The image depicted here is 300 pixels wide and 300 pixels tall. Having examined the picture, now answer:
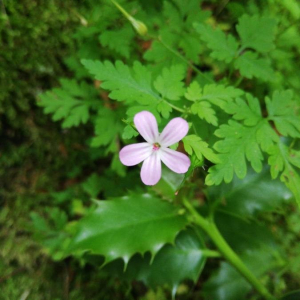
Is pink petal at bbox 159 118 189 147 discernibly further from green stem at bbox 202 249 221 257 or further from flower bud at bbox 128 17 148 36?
green stem at bbox 202 249 221 257

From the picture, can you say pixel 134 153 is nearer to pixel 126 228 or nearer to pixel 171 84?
pixel 171 84

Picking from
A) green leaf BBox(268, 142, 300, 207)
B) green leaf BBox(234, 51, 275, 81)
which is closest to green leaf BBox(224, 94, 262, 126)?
green leaf BBox(268, 142, 300, 207)

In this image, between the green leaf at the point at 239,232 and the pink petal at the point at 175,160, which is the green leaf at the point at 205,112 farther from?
the green leaf at the point at 239,232

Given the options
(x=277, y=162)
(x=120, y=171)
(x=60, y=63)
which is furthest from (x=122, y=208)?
(x=60, y=63)

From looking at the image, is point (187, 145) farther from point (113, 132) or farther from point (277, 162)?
point (113, 132)

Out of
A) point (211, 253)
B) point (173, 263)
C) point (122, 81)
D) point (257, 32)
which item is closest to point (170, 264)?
point (173, 263)

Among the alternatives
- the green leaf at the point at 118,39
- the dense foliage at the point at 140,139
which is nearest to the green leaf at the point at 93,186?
the dense foliage at the point at 140,139
